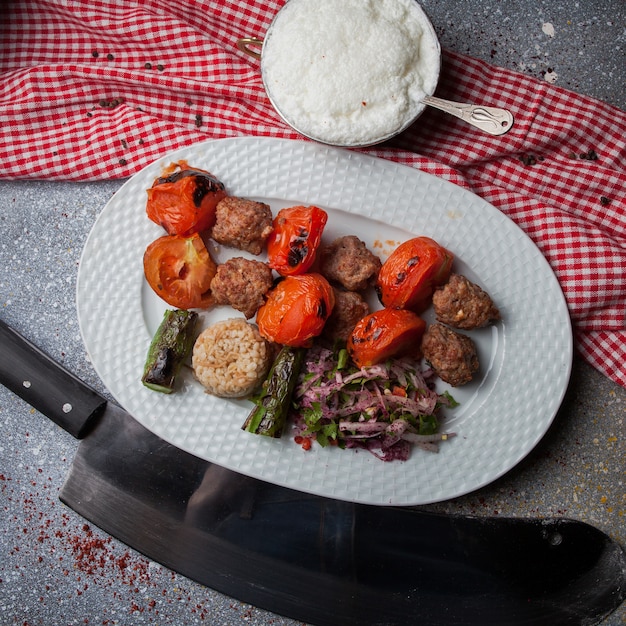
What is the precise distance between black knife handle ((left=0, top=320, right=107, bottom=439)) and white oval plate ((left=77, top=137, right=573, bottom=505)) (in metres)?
0.30

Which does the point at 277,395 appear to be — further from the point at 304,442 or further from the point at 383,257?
the point at 383,257

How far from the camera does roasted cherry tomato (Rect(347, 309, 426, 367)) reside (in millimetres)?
3314

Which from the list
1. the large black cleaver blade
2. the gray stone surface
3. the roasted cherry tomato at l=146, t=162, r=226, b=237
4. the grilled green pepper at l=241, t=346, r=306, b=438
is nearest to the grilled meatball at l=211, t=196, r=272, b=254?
the roasted cherry tomato at l=146, t=162, r=226, b=237

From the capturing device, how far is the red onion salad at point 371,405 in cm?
346

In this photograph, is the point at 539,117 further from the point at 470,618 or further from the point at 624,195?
the point at 470,618

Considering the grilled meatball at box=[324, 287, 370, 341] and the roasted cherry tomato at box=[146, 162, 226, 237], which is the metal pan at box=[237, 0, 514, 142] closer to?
the roasted cherry tomato at box=[146, 162, 226, 237]

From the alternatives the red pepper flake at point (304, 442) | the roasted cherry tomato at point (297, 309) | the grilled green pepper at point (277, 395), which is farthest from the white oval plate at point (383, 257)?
the roasted cherry tomato at point (297, 309)

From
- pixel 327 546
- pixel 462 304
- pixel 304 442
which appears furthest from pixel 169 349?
pixel 462 304

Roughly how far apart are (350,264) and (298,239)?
1.06 feet

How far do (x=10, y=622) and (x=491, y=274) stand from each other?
380cm

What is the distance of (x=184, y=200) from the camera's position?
11.1 feet

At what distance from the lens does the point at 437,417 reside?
358 cm

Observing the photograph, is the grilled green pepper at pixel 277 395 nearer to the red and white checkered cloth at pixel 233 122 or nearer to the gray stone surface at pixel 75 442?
the gray stone surface at pixel 75 442

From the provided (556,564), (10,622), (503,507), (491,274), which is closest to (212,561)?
(10,622)
